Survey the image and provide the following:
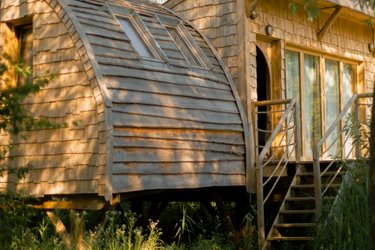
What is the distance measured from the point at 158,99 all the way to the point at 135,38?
1.46m

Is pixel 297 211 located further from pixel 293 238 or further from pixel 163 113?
pixel 163 113

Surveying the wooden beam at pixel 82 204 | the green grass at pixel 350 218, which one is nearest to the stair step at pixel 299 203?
the green grass at pixel 350 218

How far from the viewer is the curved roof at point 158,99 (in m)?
9.64

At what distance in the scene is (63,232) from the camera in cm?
1035

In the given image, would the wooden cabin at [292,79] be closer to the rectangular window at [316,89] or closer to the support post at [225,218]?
the rectangular window at [316,89]

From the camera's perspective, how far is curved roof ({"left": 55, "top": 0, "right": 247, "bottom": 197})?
9641mm

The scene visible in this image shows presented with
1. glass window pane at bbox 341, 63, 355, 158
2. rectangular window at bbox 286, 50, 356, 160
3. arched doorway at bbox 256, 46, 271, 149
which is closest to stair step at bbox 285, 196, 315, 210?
rectangular window at bbox 286, 50, 356, 160

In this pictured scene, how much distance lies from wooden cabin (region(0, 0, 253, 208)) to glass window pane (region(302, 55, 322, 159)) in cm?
273

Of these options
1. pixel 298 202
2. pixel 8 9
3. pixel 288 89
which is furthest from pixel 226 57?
pixel 8 9

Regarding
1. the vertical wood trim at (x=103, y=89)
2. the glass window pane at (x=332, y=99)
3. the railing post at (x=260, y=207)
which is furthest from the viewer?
the glass window pane at (x=332, y=99)

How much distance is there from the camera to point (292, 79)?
559 inches

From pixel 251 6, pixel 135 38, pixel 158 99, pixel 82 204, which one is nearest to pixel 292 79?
pixel 251 6

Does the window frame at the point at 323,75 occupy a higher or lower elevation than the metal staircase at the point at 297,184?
higher

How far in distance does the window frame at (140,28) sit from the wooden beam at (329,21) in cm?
454
